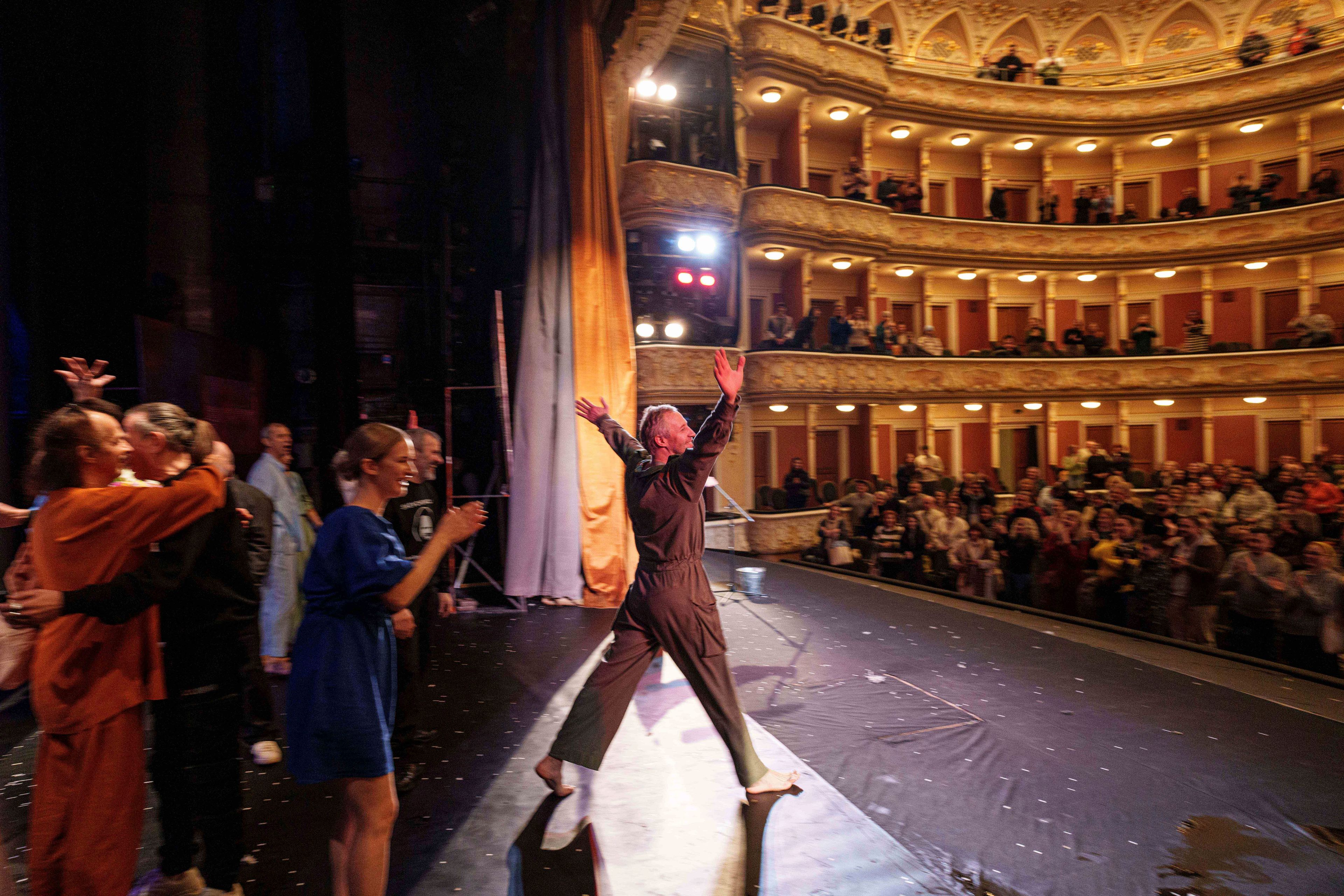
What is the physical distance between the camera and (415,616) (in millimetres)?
3773

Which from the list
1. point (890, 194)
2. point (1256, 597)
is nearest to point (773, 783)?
point (1256, 597)

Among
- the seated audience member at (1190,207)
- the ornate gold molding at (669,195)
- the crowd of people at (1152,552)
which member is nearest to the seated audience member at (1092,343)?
the seated audience member at (1190,207)

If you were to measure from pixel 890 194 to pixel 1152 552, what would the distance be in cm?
1318

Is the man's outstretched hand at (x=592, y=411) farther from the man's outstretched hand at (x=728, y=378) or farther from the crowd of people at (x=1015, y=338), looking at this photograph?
the crowd of people at (x=1015, y=338)

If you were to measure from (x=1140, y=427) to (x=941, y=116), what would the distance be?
9595 millimetres

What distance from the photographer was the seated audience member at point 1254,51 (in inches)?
678

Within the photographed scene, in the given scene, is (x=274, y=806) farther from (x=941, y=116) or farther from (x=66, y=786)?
(x=941, y=116)

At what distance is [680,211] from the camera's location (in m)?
13.2

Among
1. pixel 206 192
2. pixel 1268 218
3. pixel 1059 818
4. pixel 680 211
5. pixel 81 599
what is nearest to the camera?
pixel 81 599

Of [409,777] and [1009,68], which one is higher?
[1009,68]

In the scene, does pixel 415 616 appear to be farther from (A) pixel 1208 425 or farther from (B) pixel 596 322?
(A) pixel 1208 425

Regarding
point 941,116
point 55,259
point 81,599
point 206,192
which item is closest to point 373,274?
point 206,192

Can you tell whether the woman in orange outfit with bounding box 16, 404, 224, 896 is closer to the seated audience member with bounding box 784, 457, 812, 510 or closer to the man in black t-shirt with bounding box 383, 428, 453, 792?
the man in black t-shirt with bounding box 383, 428, 453, 792

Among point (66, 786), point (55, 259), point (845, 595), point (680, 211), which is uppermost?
point (680, 211)
